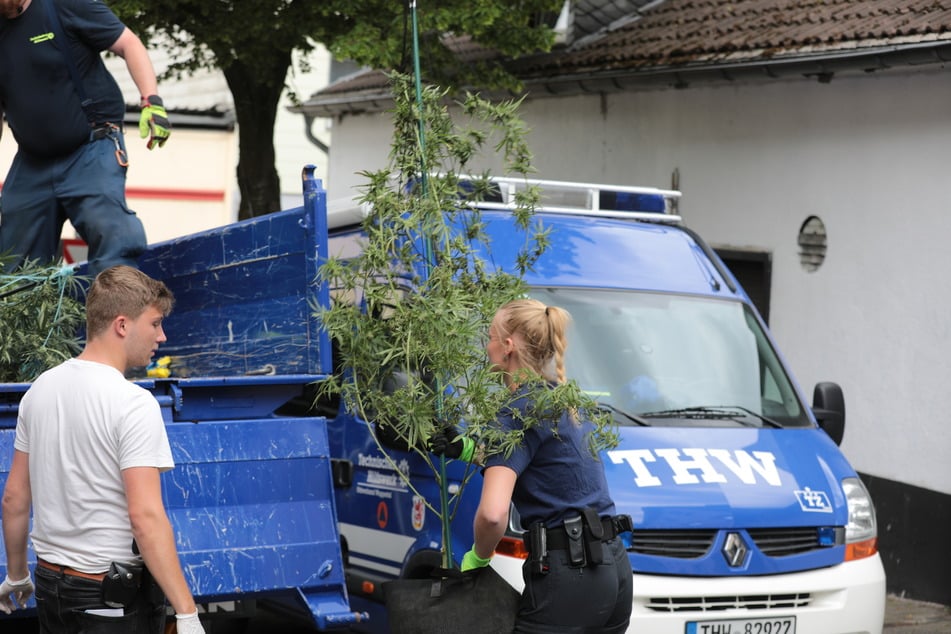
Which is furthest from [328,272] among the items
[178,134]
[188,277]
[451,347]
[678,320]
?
[178,134]

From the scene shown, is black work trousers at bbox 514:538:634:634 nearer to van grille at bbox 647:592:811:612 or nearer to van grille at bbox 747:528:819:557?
van grille at bbox 647:592:811:612

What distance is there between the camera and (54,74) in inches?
252

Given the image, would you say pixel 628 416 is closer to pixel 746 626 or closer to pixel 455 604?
pixel 746 626

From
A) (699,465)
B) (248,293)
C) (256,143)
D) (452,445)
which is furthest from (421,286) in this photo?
(256,143)

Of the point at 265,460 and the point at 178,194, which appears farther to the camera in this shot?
the point at 178,194

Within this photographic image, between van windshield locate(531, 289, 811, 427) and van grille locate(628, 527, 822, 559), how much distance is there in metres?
0.64

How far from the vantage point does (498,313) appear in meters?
4.99

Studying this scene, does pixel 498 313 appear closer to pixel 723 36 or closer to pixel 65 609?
pixel 65 609

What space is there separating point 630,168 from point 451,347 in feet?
30.7

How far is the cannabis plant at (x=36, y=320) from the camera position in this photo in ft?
19.0

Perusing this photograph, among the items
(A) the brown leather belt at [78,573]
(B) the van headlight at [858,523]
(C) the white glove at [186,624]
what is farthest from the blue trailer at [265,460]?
(B) the van headlight at [858,523]

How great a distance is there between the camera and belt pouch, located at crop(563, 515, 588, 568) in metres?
4.77

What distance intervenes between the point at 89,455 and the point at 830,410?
462 centimetres

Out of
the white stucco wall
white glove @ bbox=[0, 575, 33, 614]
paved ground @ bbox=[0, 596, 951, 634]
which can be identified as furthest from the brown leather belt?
the white stucco wall
